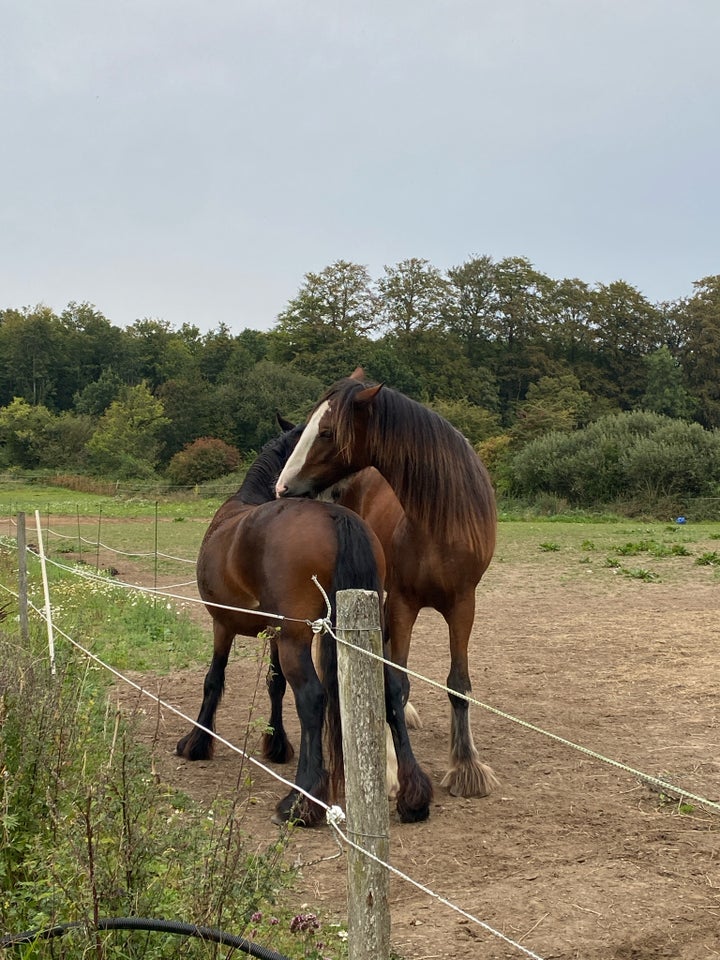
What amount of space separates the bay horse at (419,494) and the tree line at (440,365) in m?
41.7

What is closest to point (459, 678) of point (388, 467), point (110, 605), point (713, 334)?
point (388, 467)

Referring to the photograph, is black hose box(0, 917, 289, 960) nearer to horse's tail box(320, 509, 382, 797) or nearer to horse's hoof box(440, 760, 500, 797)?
horse's tail box(320, 509, 382, 797)

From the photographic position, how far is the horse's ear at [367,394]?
4.64m

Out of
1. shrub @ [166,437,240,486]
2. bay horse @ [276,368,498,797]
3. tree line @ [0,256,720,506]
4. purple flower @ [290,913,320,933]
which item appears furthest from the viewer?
tree line @ [0,256,720,506]

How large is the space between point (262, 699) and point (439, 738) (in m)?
1.58

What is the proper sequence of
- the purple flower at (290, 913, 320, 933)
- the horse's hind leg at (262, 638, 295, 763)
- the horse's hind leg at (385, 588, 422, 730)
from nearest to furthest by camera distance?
the purple flower at (290, 913, 320, 933), the horse's hind leg at (385, 588, 422, 730), the horse's hind leg at (262, 638, 295, 763)

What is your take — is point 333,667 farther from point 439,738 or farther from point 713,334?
point 713,334

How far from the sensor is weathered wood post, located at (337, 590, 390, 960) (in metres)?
2.20

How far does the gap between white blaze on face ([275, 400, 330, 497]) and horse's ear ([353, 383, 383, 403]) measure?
17 cm

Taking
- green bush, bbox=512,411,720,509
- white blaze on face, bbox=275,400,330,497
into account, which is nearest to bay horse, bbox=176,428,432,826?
white blaze on face, bbox=275,400,330,497

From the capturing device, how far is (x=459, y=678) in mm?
4883

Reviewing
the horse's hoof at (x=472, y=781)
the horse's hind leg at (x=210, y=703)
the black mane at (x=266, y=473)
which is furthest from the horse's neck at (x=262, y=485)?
the horse's hoof at (x=472, y=781)

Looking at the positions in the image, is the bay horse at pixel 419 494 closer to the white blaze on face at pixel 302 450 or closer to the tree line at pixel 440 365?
the white blaze on face at pixel 302 450

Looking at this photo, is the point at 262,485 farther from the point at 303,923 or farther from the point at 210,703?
the point at 303,923
